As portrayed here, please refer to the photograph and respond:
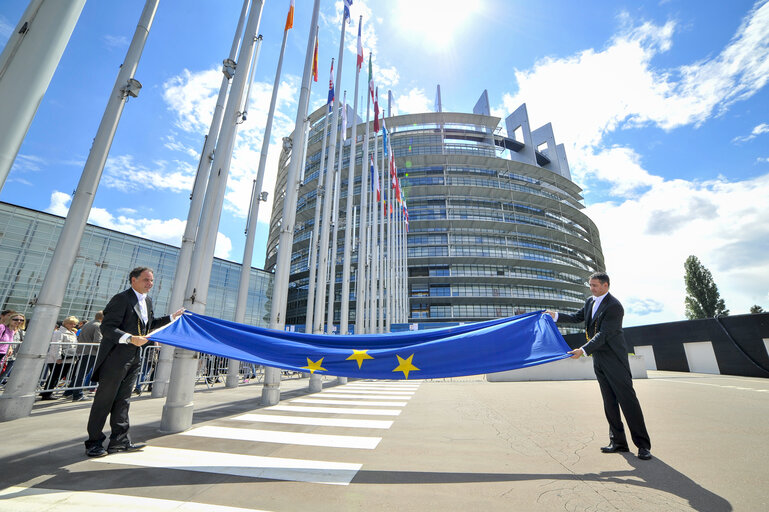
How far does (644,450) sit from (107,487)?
15.9ft

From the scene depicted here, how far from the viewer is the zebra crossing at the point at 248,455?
215 cm

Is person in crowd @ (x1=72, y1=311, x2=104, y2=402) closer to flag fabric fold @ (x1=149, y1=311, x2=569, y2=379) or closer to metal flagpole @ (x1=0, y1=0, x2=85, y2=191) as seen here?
flag fabric fold @ (x1=149, y1=311, x2=569, y2=379)

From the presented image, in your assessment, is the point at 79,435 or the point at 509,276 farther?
the point at 509,276

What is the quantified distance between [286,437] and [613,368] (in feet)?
13.4

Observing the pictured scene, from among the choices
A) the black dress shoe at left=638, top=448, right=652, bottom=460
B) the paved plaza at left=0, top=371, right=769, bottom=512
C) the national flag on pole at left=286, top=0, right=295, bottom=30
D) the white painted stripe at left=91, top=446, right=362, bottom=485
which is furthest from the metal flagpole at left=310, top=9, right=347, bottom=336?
the black dress shoe at left=638, top=448, right=652, bottom=460

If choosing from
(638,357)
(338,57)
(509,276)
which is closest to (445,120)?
(509,276)

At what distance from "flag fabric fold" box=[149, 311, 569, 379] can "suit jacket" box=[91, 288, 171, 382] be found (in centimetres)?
24

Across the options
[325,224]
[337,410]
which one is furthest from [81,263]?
[337,410]

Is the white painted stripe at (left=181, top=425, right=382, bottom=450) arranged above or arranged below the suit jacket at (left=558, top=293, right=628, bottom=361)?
below

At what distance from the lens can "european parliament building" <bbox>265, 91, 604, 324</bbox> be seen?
4462cm

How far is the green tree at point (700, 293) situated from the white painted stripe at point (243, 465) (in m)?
58.4

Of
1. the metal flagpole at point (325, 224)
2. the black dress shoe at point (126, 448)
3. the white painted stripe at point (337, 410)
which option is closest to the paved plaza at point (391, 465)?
the black dress shoe at point (126, 448)

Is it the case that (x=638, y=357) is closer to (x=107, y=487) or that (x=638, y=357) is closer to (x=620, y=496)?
(x=620, y=496)

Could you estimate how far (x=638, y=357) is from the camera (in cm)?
1284
